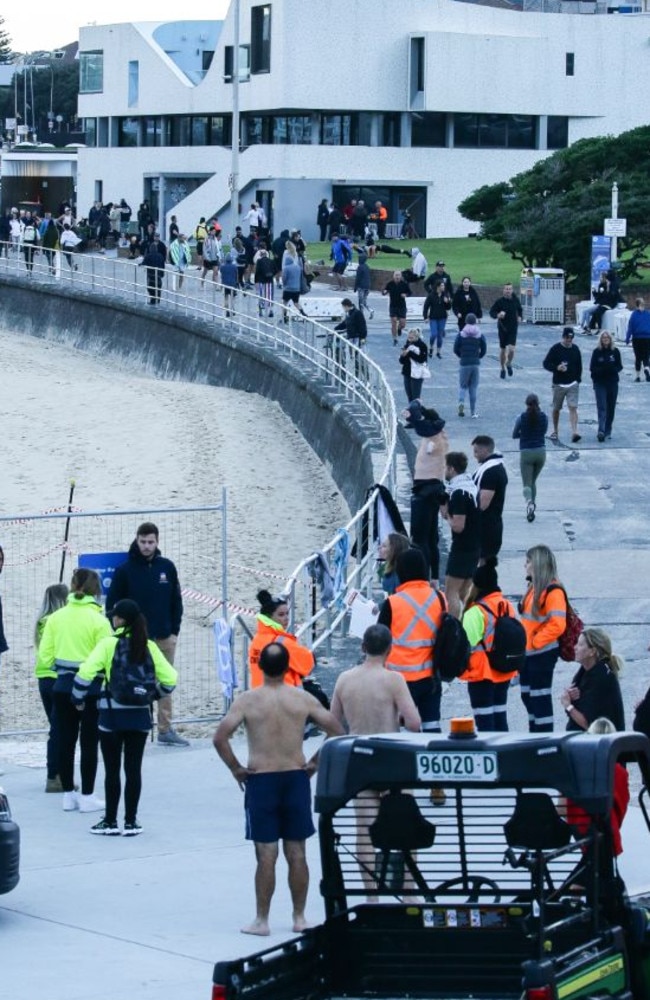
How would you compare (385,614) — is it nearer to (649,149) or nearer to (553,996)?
(553,996)

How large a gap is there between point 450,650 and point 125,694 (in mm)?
1926

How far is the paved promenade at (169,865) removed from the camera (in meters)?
9.54

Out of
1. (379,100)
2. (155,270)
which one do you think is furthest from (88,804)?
(379,100)

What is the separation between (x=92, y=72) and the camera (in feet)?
285

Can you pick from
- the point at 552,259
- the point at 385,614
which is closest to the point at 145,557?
the point at 385,614

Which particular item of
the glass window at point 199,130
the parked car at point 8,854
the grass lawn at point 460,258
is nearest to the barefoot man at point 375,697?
the parked car at point 8,854

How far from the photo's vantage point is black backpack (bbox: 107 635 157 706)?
39.0 ft

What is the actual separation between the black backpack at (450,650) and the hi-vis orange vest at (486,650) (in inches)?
21.9

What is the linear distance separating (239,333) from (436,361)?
7.40 meters

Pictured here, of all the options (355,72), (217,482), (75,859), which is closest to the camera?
(75,859)

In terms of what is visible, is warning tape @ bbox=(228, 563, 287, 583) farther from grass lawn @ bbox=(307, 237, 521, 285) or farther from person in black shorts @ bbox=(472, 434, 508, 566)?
grass lawn @ bbox=(307, 237, 521, 285)

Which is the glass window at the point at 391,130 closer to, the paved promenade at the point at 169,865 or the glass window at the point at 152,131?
the glass window at the point at 152,131

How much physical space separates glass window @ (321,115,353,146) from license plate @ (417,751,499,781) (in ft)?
229

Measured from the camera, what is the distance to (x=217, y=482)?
30906 mm
